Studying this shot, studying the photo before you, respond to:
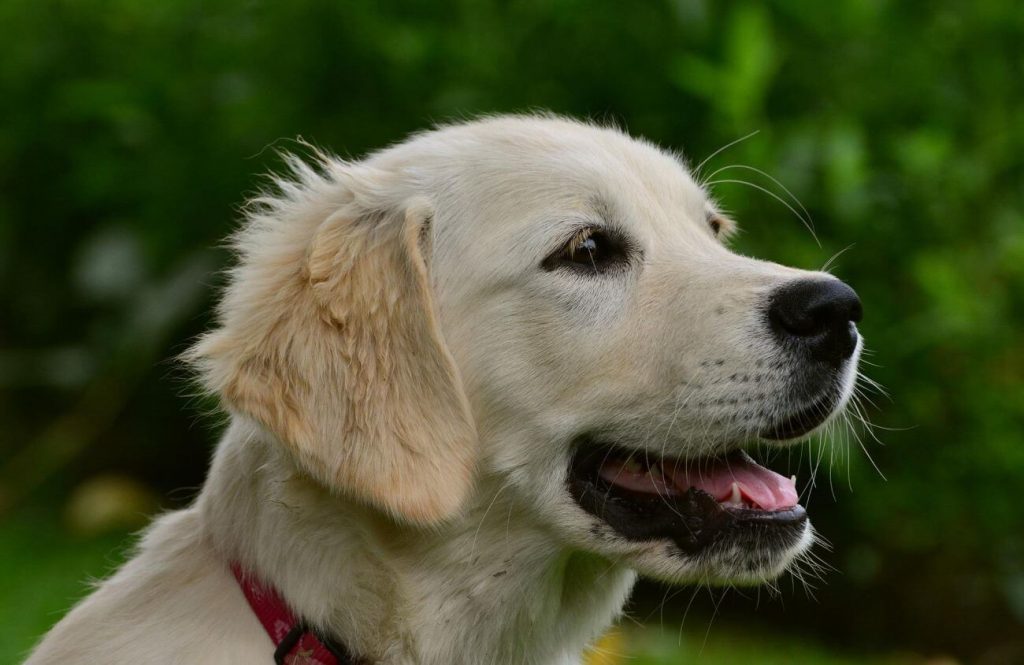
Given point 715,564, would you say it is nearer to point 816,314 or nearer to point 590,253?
point 816,314

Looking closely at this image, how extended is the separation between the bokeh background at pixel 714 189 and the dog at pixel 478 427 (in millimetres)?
1939

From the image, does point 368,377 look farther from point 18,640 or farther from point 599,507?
point 18,640

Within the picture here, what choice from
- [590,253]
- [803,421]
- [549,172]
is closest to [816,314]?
[803,421]

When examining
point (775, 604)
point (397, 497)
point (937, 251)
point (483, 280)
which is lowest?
point (775, 604)

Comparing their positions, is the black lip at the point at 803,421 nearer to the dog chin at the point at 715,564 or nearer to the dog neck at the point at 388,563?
the dog chin at the point at 715,564

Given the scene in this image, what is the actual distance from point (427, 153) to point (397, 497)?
966 mm

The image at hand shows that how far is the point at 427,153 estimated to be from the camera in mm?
3412

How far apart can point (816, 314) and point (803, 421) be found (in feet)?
0.87

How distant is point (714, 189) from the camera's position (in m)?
5.70

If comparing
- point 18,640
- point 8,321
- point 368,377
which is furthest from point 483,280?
point 8,321

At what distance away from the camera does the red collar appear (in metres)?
2.88

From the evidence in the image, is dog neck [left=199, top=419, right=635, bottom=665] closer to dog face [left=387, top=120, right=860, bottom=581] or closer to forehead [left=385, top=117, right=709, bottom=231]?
dog face [left=387, top=120, right=860, bottom=581]

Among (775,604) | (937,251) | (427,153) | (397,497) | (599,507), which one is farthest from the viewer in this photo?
(775,604)

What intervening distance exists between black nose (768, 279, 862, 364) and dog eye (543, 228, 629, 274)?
40cm
